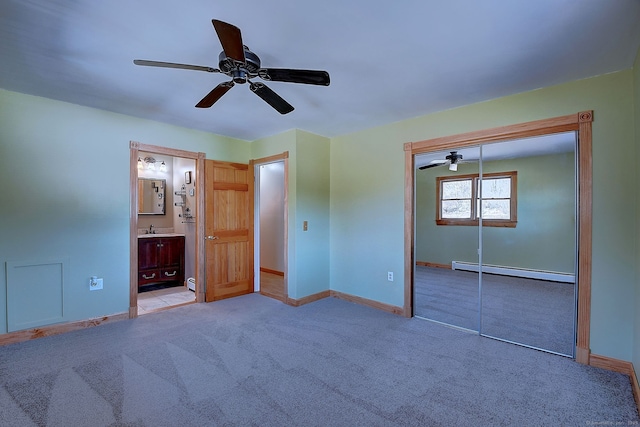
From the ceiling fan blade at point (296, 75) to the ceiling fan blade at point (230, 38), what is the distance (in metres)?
0.21

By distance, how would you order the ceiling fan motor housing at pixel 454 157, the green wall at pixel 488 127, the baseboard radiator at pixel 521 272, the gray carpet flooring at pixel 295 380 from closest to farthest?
the gray carpet flooring at pixel 295 380 < the green wall at pixel 488 127 < the baseboard radiator at pixel 521 272 < the ceiling fan motor housing at pixel 454 157

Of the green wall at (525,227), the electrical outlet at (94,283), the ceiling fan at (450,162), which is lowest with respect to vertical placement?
the electrical outlet at (94,283)

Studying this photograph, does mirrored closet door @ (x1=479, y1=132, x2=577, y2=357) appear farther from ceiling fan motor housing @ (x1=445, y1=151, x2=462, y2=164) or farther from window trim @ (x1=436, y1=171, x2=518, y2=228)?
ceiling fan motor housing @ (x1=445, y1=151, x2=462, y2=164)

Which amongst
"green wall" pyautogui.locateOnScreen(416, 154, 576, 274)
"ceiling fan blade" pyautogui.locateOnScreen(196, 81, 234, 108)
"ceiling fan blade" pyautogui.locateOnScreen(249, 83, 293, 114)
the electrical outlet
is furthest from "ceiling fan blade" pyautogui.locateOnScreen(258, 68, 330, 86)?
the electrical outlet

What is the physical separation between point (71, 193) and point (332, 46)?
3204 mm

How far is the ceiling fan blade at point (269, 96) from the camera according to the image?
2.15 m

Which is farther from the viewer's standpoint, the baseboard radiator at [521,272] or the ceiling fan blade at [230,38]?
the baseboard radiator at [521,272]

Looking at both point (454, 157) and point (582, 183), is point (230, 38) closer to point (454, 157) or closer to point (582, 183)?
point (454, 157)

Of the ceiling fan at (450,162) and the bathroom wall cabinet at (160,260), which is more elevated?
the ceiling fan at (450,162)

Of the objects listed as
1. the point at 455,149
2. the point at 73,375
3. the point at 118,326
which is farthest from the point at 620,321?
the point at 118,326

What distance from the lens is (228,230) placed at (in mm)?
4484

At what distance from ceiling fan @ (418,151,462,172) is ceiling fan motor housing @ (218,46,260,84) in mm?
2500

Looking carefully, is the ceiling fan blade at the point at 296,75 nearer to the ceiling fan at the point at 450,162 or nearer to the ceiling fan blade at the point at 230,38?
the ceiling fan blade at the point at 230,38

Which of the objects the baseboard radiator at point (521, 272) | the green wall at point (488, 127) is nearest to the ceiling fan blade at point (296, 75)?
the green wall at point (488, 127)
